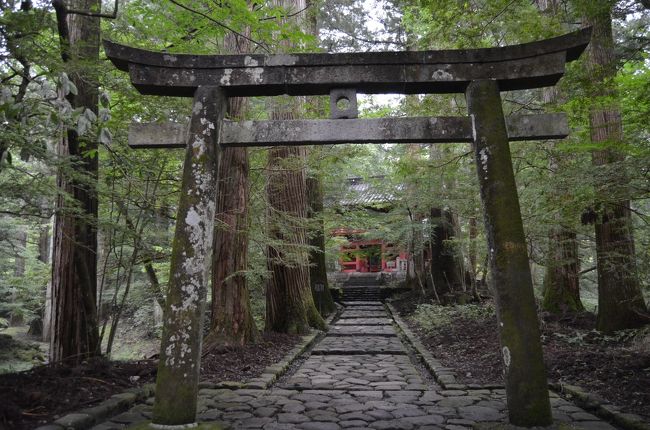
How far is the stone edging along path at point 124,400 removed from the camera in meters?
4.29

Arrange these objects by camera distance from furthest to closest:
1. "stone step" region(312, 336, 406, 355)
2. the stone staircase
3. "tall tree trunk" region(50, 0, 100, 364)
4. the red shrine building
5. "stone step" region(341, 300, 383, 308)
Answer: the red shrine building
the stone staircase
"stone step" region(341, 300, 383, 308)
"stone step" region(312, 336, 406, 355)
"tall tree trunk" region(50, 0, 100, 364)

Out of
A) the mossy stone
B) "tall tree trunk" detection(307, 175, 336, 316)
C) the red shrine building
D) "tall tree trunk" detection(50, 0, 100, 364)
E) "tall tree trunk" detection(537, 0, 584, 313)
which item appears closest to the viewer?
the mossy stone

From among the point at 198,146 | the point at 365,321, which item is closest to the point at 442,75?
the point at 198,146

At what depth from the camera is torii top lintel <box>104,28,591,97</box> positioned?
489 cm

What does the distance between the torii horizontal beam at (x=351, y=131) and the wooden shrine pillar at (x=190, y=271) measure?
24cm

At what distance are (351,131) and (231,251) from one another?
4286mm

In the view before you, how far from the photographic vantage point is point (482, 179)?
467 cm

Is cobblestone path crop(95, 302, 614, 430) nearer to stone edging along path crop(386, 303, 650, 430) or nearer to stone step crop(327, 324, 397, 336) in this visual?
stone edging along path crop(386, 303, 650, 430)

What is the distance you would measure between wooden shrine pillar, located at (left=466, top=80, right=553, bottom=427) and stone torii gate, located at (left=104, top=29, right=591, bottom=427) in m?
0.01

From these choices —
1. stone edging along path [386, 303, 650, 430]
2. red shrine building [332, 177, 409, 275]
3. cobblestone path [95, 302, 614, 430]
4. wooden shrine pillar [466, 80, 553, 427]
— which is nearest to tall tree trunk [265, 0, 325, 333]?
cobblestone path [95, 302, 614, 430]

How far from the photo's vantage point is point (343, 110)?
16.3 feet

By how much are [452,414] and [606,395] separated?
6.20ft

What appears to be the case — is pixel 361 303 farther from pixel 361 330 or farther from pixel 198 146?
pixel 198 146

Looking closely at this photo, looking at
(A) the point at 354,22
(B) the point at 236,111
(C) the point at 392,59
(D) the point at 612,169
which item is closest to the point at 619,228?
(D) the point at 612,169
